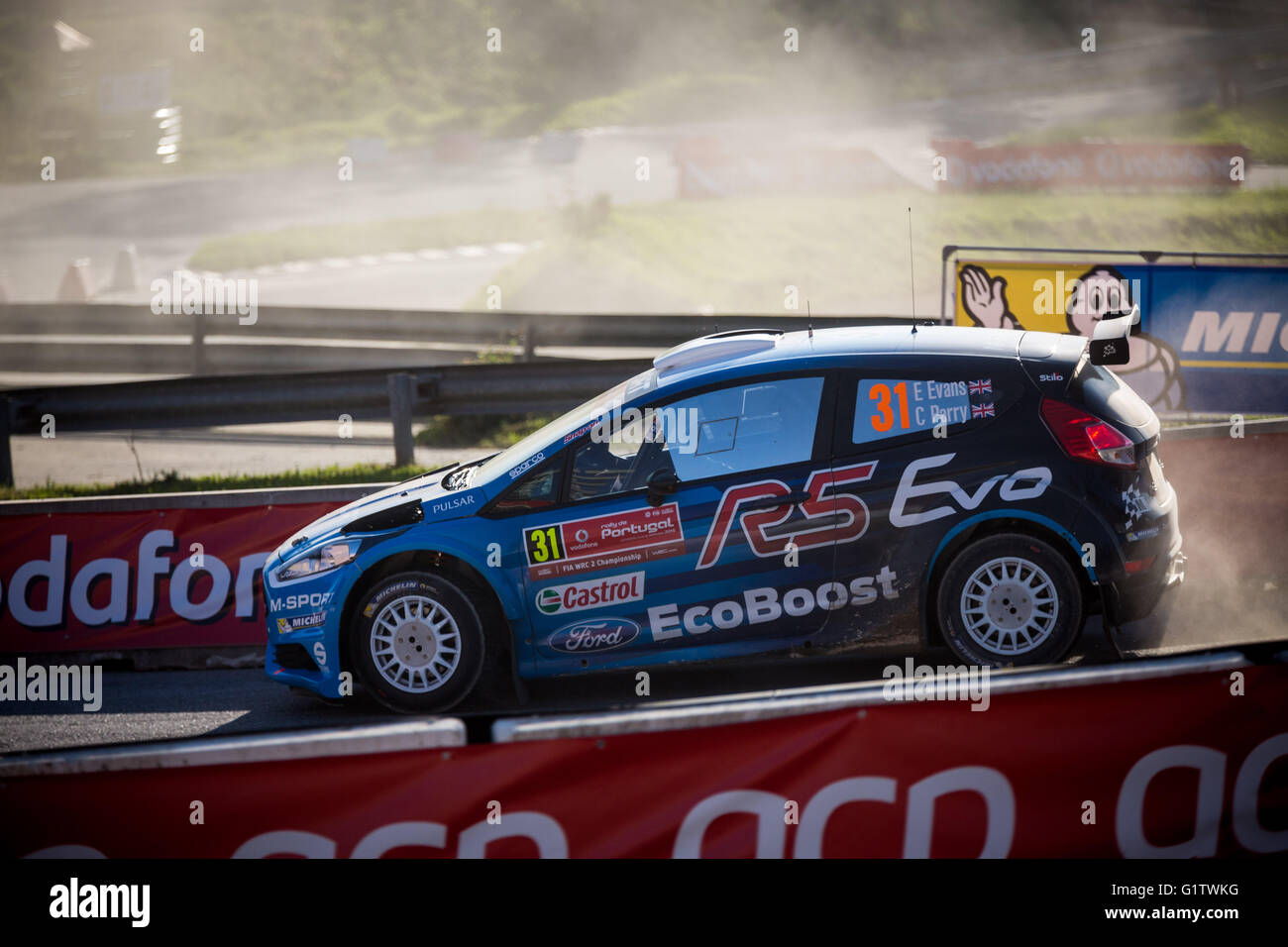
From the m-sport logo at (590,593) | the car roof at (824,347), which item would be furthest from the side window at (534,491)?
the car roof at (824,347)

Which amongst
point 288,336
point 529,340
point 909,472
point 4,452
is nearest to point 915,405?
point 909,472

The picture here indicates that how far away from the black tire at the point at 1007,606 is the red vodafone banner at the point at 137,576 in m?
4.08

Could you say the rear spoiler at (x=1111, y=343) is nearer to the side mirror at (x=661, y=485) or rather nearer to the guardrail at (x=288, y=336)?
the side mirror at (x=661, y=485)

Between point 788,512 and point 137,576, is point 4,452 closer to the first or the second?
point 137,576

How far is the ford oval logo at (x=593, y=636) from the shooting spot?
571 centimetres

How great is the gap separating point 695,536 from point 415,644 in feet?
5.03

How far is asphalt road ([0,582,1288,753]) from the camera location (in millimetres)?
6027

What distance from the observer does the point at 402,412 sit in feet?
35.3

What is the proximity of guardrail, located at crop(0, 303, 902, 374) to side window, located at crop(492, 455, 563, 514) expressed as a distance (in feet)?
26.9

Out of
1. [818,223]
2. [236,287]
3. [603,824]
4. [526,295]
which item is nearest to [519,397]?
[603,824]

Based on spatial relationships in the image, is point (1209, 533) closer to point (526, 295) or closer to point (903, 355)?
point (903, 355)

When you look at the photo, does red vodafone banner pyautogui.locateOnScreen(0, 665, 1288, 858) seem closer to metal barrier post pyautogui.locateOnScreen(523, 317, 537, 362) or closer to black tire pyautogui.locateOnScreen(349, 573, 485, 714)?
black tire pyautogui.locateOnScreen(349, 573, 485, 714)
